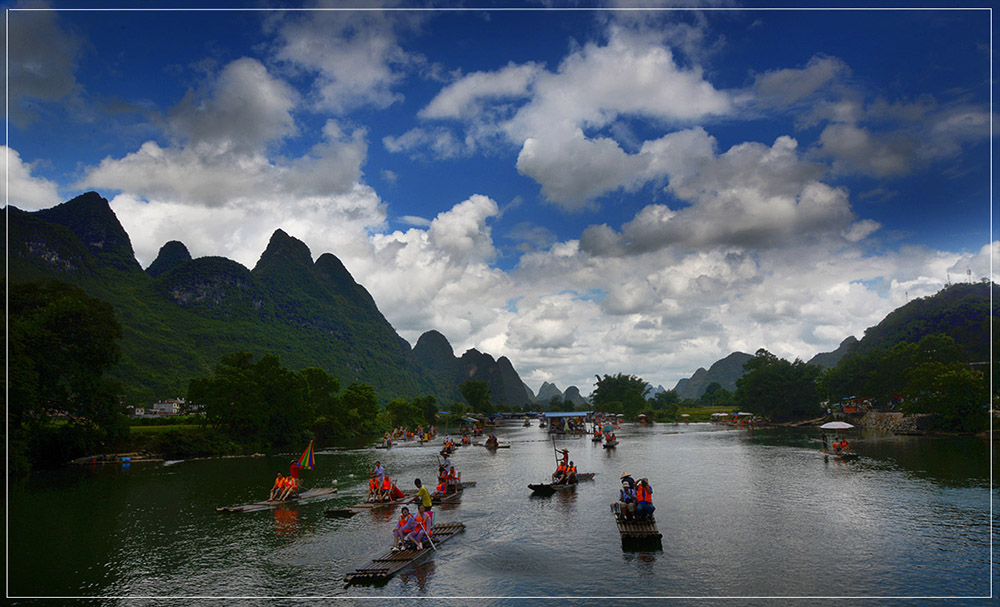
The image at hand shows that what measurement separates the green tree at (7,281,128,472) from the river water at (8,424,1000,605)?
8440 millimetres

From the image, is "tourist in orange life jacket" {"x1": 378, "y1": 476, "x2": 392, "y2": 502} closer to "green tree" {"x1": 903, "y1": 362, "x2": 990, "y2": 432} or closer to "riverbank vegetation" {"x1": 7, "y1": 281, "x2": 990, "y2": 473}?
"riverbank vegetation" {"x1": 7, "y1": 281, "x2": 990, "y2": 473}

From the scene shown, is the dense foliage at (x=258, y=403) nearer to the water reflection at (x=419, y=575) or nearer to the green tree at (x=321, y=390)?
the green tree at (x=321, y=390)

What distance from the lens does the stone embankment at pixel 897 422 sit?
70188mm

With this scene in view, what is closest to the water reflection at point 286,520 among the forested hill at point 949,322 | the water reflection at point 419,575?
the water reflection at point 419,575

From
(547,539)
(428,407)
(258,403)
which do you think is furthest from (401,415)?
(547,539)

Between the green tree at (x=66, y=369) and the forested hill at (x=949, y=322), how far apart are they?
120336 millimetres

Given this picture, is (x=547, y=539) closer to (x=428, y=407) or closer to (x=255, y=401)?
(x=255, y=401)

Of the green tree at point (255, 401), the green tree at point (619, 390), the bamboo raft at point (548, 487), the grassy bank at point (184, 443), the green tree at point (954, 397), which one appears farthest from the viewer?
the green tree at point (619, 390)

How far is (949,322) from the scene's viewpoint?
119812 millimetres

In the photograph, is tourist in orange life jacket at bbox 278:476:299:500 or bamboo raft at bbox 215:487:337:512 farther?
tourist in orange life jacket at bbox 278:476:299:500

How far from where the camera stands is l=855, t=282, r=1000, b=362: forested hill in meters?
110

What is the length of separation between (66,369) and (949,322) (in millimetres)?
154292

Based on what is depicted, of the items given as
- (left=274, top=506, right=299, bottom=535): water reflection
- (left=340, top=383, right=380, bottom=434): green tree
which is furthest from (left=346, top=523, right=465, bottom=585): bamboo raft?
(left=340, top=383, right=380, bottom=434): green tree

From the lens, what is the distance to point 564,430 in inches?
4279
